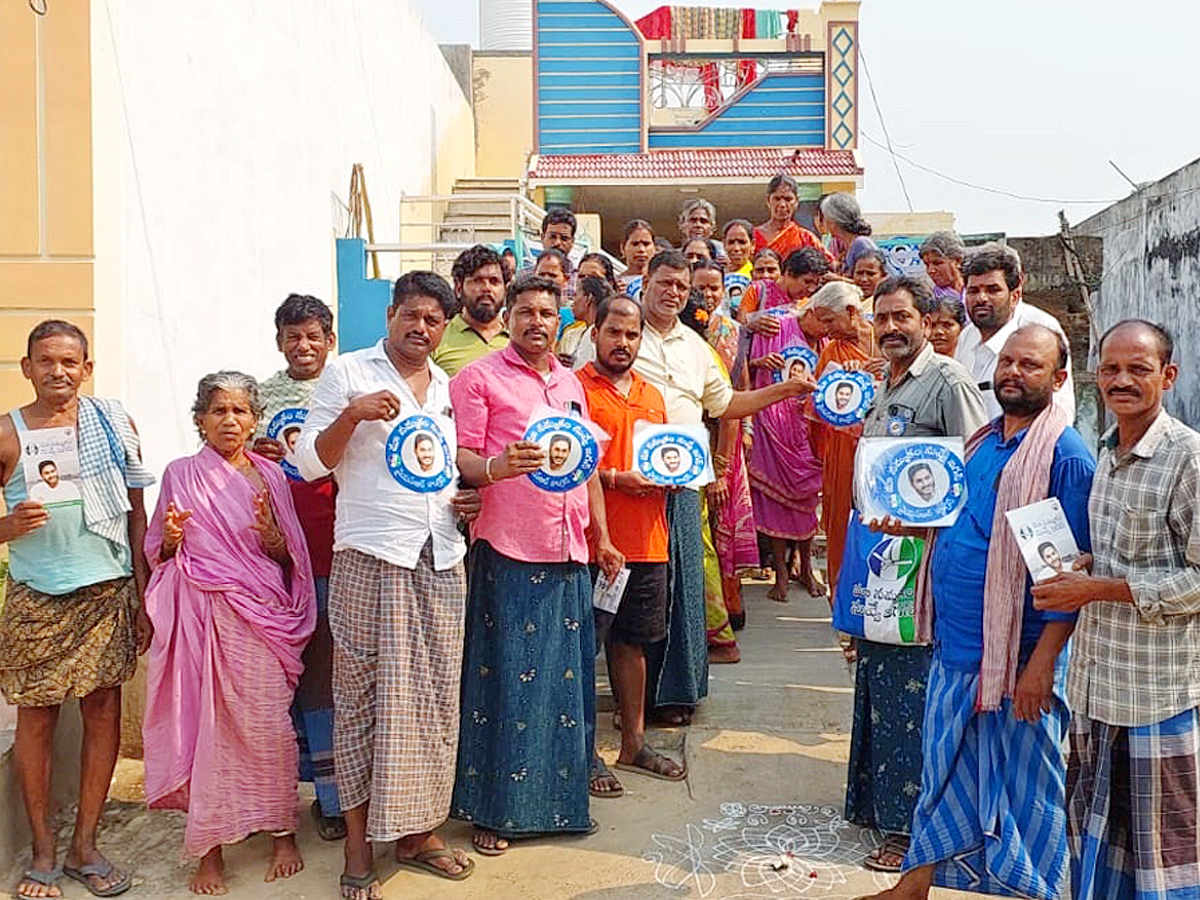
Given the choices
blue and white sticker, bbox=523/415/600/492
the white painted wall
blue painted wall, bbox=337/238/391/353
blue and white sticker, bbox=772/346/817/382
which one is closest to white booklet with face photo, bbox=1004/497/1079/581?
blue and white sticker, bbox=523/415/600/492

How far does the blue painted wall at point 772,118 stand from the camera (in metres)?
15.3

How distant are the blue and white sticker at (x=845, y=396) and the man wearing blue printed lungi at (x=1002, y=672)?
107 centimetres

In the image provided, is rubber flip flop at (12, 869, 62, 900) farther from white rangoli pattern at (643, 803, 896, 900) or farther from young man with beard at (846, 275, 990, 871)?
young man with beard at (846, 275, 990, 871)

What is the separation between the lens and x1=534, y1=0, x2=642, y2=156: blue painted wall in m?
15.2

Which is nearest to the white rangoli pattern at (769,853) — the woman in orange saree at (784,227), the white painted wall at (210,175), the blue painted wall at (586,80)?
the white painted wall at (210,175)

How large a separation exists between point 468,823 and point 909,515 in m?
1.97

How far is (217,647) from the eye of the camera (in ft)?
12.2

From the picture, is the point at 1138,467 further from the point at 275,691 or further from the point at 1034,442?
the point at 275,691

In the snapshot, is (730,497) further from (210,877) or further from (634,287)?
(210,877)

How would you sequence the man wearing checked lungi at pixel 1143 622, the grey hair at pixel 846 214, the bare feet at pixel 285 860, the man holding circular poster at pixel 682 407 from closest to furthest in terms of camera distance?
the man wearing checked lungi at pixel 1143 622 → the bare feet at pixel 285 860 → the man holding circular poster at pixel 682 407 → the grey hair at pixel 846 214

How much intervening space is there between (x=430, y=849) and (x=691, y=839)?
89 centimetres

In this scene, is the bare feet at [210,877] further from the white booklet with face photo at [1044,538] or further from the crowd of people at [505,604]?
the white booklet with face photo at [1044,538]

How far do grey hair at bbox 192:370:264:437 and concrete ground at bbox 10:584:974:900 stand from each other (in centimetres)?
155

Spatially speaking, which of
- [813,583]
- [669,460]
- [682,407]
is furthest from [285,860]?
[813,583]
